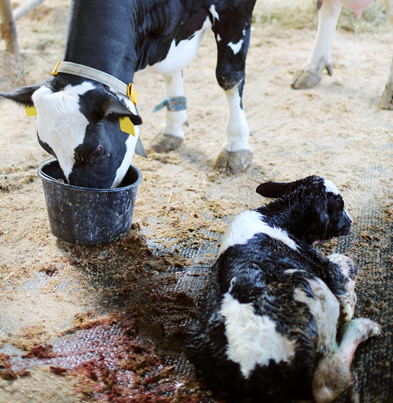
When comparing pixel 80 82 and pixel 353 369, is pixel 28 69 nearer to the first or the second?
pixel 80 82

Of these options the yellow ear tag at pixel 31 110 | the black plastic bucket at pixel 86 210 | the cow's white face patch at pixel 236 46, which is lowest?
the black plastic bucket at pixel 86 210

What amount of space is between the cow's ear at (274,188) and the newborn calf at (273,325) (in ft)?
1.72

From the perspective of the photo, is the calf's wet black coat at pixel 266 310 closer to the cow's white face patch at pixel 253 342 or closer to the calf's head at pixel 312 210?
the cow's white face patch at pixel 253 342

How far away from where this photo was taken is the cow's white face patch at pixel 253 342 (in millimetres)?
1614

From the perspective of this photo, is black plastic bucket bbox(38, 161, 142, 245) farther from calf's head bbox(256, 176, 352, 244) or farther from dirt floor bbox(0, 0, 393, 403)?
calf's head bbox(256, 176, 352, 244)

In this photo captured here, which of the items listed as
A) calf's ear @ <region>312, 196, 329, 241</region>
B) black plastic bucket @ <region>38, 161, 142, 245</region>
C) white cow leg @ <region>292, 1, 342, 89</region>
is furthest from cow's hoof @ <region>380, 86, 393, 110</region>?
black plastic bucket @ <region>38, 161, 142, 245</region>

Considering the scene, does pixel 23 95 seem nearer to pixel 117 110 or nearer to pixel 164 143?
pixel 117 110

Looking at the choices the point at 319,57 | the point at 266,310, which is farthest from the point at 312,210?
the point at 319,57

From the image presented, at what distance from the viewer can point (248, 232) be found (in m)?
2.19

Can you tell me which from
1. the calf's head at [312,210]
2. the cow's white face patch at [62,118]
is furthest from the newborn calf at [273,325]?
the cow's white face patch at [62,118]

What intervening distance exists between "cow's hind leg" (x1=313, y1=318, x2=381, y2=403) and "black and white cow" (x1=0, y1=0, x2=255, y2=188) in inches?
58.6

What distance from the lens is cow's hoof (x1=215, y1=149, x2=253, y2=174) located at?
12.6 ft

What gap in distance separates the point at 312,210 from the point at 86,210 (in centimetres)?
132

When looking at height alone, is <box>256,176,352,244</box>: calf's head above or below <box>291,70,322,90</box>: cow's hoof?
above
